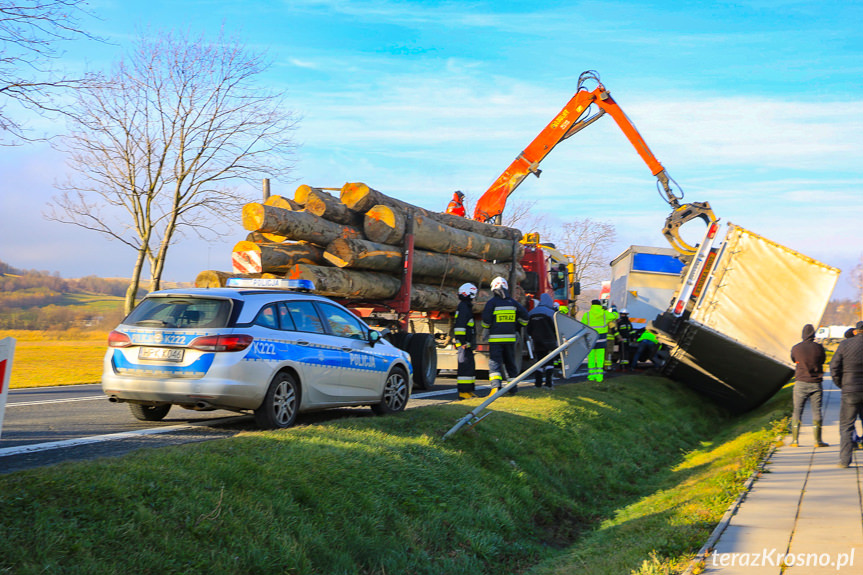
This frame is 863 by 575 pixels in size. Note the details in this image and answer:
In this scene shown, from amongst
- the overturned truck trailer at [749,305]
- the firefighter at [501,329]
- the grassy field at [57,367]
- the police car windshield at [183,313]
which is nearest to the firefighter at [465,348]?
the firefighter at [501,329]

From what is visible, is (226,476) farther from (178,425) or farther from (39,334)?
(39,334)

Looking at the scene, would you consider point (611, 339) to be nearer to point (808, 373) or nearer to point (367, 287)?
point (808, 373)

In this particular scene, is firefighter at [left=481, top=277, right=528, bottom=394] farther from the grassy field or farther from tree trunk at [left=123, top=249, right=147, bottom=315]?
tree trunk at [left=123, top=249, right=147, bottom=315]

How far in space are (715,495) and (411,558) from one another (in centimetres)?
348

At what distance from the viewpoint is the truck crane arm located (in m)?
21.2

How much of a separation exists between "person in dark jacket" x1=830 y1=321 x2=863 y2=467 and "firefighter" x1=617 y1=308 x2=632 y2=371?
36.8 ft

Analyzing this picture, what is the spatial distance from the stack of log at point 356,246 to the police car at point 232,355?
2.32 metres

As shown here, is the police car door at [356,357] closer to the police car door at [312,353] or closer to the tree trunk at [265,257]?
the police car door at [312,353]

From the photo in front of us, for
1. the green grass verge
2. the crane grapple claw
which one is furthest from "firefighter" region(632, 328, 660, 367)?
the green grass verge

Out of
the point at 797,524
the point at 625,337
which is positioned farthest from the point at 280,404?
the point at 625,337

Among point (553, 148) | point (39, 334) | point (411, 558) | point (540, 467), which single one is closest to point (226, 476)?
point (411, 558)

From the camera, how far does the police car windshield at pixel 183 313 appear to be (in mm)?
7539

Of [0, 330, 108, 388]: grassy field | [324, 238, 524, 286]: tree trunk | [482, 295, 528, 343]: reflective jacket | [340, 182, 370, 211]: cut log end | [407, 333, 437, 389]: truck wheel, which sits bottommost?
[0, 330, 108, 388]: grassy field

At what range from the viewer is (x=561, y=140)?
2158 cm
